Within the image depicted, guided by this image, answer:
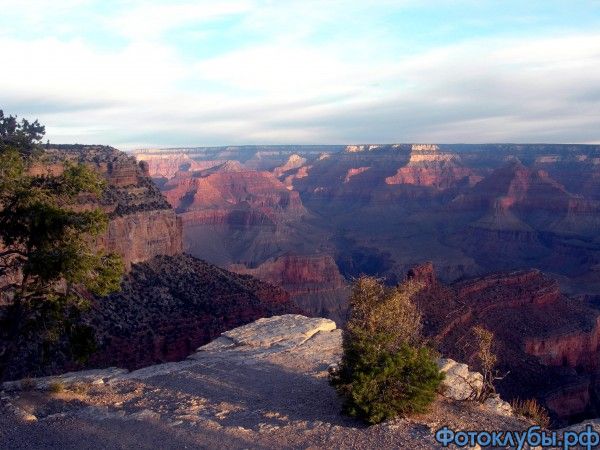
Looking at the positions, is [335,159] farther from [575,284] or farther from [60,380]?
[60,380]

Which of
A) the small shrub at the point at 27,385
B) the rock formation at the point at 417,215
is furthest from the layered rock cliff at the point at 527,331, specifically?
the small shrub at the point at 27,385

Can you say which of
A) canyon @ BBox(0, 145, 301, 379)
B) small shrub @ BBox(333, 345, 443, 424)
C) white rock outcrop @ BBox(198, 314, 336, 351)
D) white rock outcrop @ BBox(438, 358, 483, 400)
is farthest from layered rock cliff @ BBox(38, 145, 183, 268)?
small shrub @ BBox(333, 345, 443, 424)

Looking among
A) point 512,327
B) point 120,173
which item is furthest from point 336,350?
point 512,327

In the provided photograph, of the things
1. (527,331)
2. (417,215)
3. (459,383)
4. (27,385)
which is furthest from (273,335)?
(417,215)

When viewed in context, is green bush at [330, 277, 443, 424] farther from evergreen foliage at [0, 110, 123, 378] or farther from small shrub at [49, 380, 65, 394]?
small shrub at [49, 380, 65, 394]

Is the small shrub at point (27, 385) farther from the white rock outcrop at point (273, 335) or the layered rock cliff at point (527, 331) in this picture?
the layered rock cliff at point (527, 331)
